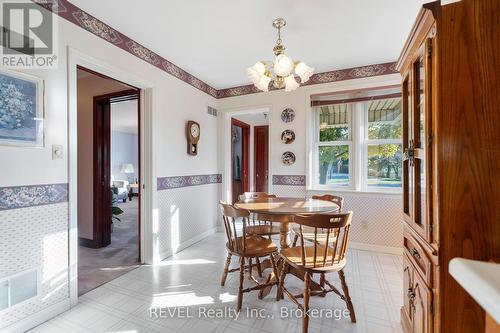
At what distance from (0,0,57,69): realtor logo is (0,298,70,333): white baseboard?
71.9 inches

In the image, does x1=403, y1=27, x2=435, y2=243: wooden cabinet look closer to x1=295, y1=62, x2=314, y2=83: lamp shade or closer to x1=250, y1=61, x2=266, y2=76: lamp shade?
x1=295, y1=62, x2=314, y2=83: lamp shade

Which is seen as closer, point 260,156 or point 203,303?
point 203,303

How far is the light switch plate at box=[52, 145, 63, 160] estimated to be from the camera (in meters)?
1.91

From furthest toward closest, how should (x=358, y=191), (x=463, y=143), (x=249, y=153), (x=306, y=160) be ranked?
(x=249, y=153), (x=306, y=160), (x=358, y=191), (x=463, y=143)

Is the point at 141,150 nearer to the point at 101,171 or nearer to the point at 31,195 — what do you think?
the point at 101,171

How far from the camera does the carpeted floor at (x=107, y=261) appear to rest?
2.49 metres

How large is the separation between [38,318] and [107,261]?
117 cm

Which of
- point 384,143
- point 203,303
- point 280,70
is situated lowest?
point 203,303

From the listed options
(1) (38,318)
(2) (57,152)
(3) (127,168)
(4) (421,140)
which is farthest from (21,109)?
(3) (127,168)

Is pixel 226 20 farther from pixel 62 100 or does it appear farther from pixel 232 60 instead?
pixel 62 100

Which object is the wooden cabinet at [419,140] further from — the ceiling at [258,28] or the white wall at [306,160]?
the white wall at [306,160]

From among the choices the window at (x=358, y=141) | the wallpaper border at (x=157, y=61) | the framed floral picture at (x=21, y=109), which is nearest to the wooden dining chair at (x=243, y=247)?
the framed floral picture at (x=21, y=109)

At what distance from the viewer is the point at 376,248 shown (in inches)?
130

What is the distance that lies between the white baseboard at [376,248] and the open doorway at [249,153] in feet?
9.16
